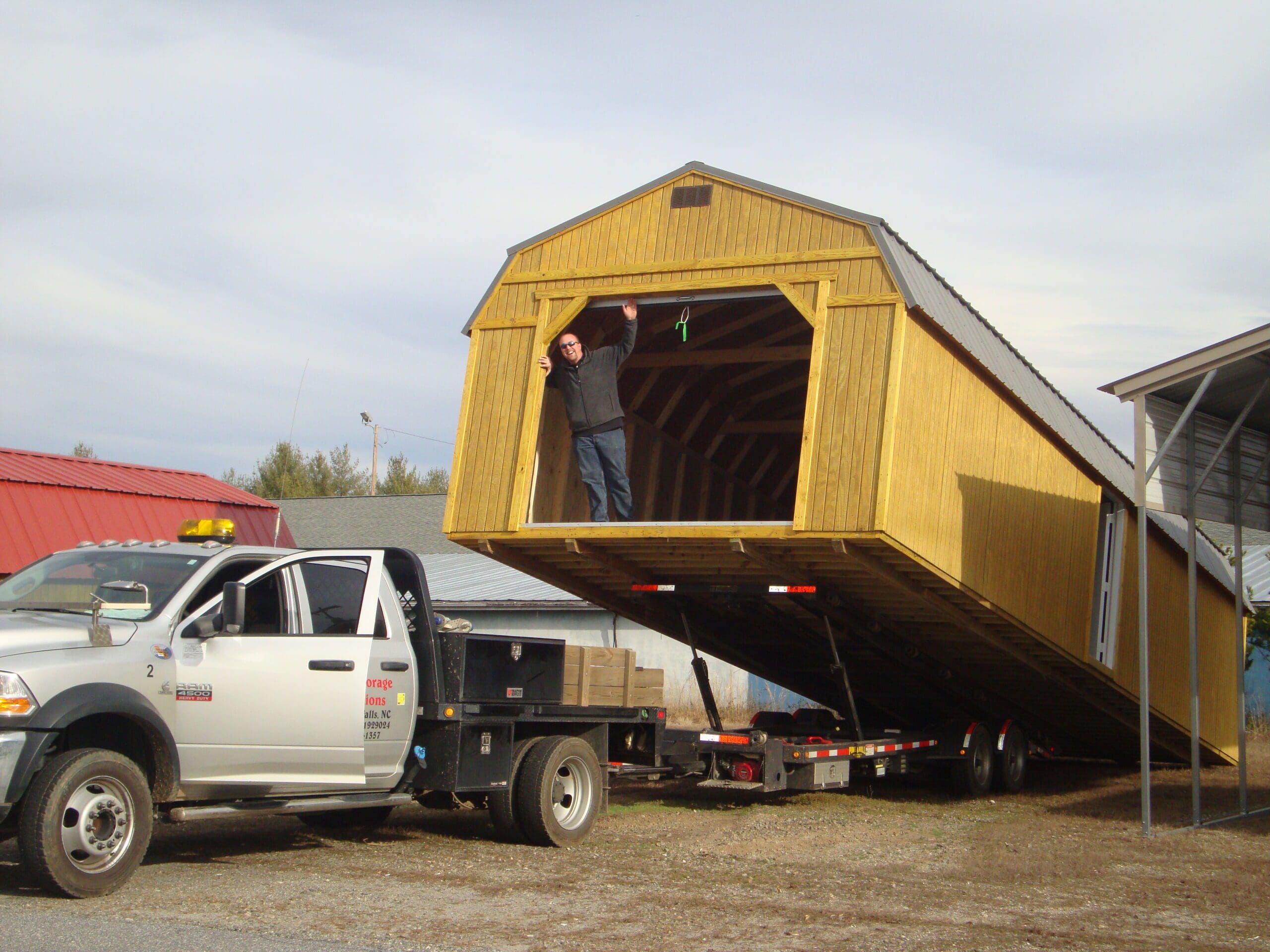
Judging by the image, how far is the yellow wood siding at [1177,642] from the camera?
14367 mm

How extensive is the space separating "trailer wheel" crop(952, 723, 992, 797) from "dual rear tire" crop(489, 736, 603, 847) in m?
5.52

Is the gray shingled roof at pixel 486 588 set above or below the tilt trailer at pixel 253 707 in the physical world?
above

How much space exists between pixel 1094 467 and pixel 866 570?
15.1ft

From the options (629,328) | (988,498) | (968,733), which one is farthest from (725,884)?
(968,733)

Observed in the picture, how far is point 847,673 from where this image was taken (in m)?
14.1

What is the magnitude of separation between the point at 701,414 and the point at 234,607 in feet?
25.9

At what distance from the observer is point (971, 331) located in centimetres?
1173

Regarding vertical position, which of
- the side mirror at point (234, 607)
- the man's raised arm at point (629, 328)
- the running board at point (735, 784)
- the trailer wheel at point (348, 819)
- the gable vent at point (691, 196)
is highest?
the gable vent at point (691, 196)

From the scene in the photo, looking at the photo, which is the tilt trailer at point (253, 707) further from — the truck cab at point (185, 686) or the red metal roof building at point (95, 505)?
the red metal roof building at point (95, 505)

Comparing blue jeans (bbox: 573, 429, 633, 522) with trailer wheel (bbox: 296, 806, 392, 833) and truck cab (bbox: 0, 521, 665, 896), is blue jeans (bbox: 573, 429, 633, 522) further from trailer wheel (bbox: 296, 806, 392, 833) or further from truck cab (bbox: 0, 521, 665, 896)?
trailer wheel (bbox: 296, 806, 392, 833)

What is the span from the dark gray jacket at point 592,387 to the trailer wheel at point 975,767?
572cm

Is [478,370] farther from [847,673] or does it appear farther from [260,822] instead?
[847,673]

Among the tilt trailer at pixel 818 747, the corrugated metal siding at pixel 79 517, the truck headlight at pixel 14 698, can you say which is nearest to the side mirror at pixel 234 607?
the truck headlight at pixel 14 698

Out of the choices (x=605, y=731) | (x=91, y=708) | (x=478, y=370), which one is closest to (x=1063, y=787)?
(x=605, y=731)
